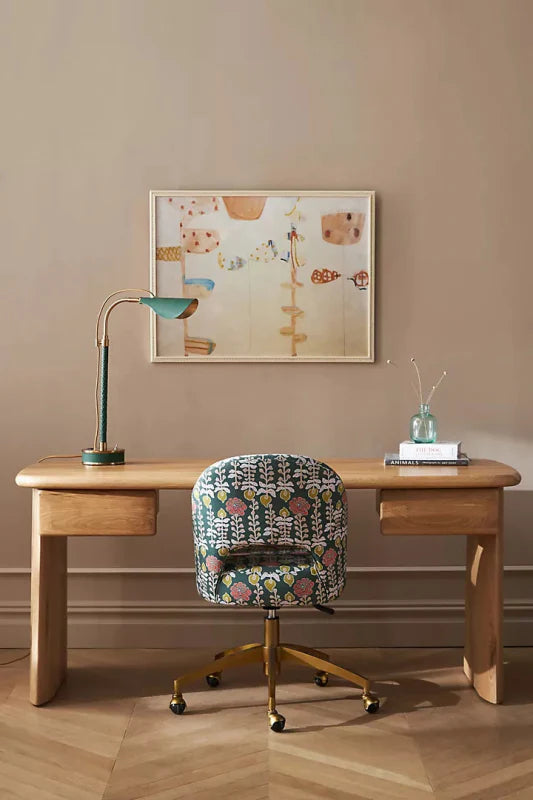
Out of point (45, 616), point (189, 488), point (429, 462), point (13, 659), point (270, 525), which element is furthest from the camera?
point (13, 659)

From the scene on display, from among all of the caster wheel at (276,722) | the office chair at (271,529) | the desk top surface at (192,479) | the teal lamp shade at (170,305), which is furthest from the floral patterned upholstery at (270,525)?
the teal lamp shade at (170,305)

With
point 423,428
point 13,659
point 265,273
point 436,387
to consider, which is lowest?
point 13,659

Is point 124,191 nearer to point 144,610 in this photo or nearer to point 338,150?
point 338,150

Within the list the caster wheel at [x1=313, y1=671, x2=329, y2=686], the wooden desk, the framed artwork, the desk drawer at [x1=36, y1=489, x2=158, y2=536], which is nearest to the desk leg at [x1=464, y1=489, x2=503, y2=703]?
the wooden desk

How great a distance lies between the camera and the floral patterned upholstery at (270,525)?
2332 millimetres

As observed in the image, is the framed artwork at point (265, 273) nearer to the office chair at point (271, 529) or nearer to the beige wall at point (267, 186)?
the beige wall at point (267, 186)

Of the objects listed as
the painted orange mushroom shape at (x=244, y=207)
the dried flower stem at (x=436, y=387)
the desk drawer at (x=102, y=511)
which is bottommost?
the desk drawer at (x=102, y=511)

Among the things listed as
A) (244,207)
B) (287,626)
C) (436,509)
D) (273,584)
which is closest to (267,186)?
(244,207)

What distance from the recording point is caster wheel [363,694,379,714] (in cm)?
255

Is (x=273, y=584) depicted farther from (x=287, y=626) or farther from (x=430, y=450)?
(x=287, y=626)

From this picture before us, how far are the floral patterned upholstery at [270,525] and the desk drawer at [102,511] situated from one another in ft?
0.74

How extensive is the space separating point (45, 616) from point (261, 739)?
31.3 inches

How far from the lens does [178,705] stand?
8.41 ft

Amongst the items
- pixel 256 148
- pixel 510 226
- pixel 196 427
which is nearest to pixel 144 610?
pixel 196 427
